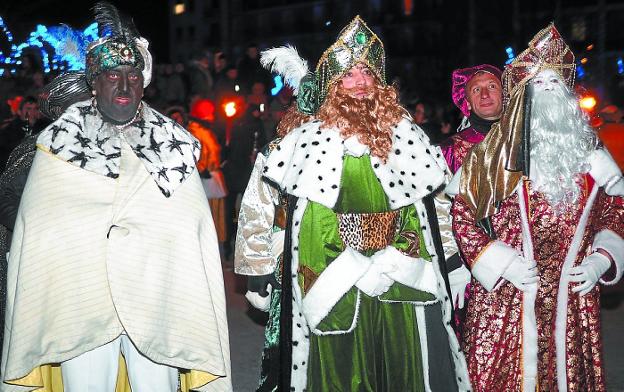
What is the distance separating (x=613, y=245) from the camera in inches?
211

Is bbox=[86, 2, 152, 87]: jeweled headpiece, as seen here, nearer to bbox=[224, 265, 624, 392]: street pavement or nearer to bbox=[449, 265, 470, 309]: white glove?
bbox=[449, 265, 470, 309]: white glove

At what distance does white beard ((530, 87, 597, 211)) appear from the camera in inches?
210

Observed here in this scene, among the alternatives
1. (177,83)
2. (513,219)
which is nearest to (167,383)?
(513,219)

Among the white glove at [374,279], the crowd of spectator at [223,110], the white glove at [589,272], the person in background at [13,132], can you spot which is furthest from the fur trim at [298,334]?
the crowd of spectator at [223,110]

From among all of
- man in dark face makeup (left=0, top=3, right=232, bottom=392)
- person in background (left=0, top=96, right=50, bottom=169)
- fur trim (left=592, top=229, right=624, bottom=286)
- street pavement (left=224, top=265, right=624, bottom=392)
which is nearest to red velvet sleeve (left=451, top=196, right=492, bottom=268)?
fur trim (left=592, top=229, right=624, bottom=286)

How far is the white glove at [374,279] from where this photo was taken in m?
4.80

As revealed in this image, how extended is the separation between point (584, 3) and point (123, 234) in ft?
161

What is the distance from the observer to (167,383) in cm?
461

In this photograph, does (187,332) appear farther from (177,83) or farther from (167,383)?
(177,83)

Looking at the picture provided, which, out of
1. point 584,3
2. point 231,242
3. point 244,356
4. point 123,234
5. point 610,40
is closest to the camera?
point 123,234

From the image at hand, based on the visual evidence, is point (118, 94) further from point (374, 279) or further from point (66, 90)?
point (374, 279)

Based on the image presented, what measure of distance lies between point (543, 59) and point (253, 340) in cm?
413

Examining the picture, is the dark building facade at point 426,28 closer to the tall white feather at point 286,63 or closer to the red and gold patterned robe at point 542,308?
the tall white feather at point 286,63

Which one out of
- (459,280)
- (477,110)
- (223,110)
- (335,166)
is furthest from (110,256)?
(223,110)
